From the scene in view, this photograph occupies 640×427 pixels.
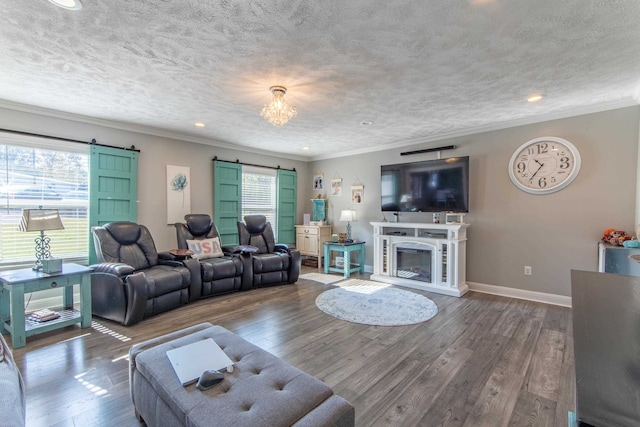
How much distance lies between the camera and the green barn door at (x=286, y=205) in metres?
6.19

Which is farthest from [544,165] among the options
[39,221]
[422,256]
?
[39,221]

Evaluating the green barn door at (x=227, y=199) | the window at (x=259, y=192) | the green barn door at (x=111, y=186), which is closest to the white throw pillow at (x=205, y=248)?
the green barn door at (x=227, y=199)

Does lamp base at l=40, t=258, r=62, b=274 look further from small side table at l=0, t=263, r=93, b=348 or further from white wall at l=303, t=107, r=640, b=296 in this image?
white wall at l=303, t=107, r=640, b=296

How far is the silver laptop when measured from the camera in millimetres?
1411

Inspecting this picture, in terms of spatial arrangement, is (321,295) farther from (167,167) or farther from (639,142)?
(639,142)

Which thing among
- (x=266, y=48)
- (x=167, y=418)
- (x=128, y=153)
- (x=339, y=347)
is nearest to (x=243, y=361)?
(x=167, y=418)

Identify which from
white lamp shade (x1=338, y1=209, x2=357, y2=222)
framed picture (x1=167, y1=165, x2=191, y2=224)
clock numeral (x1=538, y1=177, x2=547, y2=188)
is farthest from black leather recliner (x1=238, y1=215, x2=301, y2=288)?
clock numeral (x1=538, y1=177, x2=547, y2=188)

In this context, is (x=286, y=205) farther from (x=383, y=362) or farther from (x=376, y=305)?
(x=383, y=362)

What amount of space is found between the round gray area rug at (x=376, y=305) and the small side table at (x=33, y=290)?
2515 millimetres

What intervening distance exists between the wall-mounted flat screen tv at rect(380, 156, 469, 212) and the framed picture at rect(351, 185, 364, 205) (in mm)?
614

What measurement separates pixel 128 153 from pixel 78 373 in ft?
9.81

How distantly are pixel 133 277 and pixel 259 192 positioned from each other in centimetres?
314

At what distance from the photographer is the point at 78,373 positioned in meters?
2.16

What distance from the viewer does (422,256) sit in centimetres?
461
